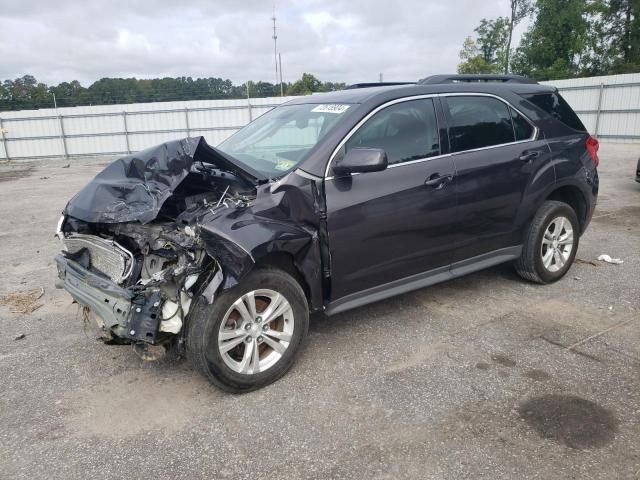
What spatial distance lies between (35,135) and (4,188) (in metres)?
10.5

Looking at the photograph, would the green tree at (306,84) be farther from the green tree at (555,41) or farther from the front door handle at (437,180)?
the front door handle at (437,180)

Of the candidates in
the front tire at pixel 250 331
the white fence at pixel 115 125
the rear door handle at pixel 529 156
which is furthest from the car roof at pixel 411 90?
the white fence at pixel 115 125

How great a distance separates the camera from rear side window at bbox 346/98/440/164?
12.0 feet

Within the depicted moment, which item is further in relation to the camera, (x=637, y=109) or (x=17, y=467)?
(x=637, y=109)

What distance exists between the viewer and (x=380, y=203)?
3555mm

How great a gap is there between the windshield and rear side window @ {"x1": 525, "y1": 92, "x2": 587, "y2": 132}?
208cm

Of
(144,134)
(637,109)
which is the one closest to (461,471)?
(637,109)

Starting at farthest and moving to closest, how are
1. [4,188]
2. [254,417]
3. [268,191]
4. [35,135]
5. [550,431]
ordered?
[35,135] < [4,188] < [268,191] < [254,417] < [550,431]

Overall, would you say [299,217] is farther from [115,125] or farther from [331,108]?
[115,125]

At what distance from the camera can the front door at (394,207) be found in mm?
3449

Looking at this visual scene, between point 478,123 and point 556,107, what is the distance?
113cm

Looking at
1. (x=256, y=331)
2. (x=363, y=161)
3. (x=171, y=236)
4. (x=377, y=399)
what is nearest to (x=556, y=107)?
(x=363, y=161)

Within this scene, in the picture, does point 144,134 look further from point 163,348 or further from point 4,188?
point 163,348

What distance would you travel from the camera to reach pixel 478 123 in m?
4.22
